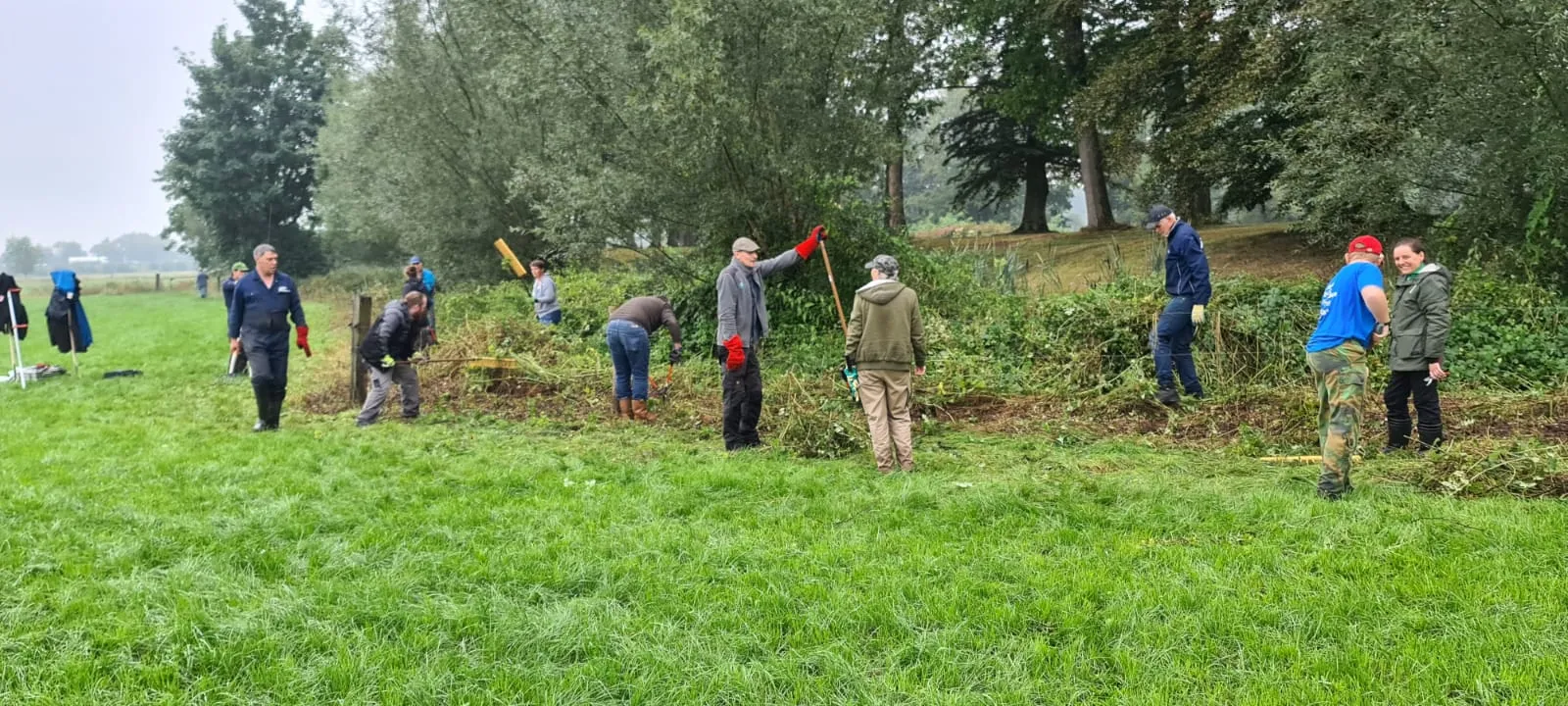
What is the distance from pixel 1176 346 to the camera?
8023 millimetres

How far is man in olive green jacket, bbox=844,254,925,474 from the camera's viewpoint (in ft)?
20.2

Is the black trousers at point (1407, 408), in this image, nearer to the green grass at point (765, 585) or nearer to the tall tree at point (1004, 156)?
the green grass at point (765, 585)

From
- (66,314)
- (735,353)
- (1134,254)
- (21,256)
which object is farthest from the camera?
(21,256)

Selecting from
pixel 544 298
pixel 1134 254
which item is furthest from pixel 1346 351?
pixel 1134 254

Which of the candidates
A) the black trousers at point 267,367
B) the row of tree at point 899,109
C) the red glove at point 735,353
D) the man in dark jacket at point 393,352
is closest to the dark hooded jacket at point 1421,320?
the row of tree at point 899,109

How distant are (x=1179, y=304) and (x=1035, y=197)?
15522 mm

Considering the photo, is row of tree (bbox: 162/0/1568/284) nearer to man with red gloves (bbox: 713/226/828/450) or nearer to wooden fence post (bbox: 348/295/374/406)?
wooden fence post (bbox: 348/295/374/406)

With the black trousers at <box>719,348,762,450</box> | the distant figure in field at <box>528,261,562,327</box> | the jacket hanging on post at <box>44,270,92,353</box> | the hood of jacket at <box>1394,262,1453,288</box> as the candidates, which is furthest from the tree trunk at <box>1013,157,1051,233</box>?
the jacket hanging on post at <box>44,270,92,353</box>

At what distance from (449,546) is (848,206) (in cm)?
755

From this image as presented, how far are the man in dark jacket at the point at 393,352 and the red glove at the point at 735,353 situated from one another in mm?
3242

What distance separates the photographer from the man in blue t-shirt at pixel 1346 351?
4953mm

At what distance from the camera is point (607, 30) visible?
437 inches

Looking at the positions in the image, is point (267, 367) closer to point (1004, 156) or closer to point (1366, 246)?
point (1366, 246)

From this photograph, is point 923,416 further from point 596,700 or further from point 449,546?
point 596,700
